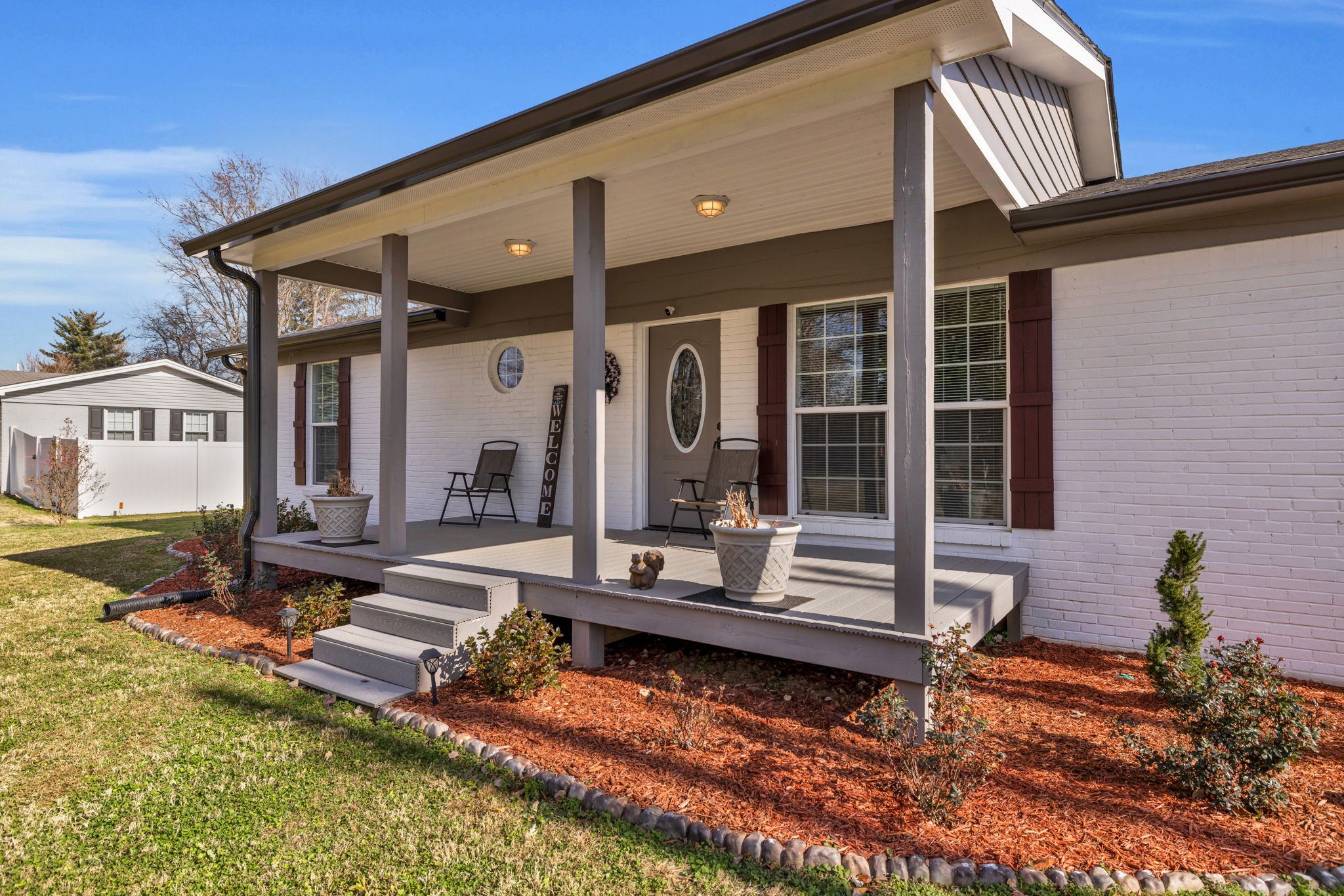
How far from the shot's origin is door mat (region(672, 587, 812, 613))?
3.22 meters

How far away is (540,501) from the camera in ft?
21.8

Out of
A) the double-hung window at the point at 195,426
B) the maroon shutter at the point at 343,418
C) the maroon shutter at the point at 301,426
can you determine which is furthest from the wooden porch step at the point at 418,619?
the double-hung window at the point at 195,426

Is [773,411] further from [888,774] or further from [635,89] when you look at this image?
[888,774]

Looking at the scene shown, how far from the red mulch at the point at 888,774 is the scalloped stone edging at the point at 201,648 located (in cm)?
116

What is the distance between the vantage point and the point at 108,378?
16.3 meters

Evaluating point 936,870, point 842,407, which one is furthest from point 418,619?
point 842,407

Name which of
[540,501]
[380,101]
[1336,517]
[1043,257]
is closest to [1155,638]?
[1336,517]

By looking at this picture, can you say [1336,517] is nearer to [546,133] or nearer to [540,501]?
[546,133]

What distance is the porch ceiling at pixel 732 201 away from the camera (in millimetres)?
3588

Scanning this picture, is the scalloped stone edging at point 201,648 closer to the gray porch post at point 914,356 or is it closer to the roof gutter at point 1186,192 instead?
the gray porch post at point 914,356

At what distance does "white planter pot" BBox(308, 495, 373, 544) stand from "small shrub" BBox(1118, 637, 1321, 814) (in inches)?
188

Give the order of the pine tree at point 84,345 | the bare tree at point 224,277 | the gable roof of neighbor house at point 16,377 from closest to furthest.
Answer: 1. the bare tree at point 224,277
2. the gable roof of neighbor house at point 16,377
3. the pine tree at point 84,345

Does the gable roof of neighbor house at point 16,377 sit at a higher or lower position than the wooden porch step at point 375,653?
higher

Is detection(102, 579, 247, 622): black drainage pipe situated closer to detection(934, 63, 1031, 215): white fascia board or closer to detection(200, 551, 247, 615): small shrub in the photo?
detection(200, 551, 247, 615): small shrub
